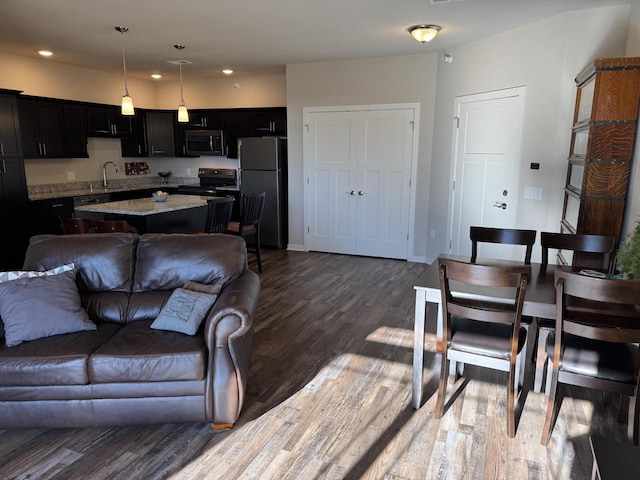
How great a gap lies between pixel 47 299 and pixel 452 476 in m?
2.35

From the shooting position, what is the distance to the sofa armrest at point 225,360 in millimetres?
2314

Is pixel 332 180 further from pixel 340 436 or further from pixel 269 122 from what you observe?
pixel 340 436

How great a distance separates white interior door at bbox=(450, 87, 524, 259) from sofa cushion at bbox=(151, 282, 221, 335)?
3.31 metres

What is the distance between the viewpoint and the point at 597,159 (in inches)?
122

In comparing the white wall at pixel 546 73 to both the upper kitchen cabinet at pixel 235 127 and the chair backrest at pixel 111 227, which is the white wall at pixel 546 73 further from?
the chair backrest at pixel 111 227

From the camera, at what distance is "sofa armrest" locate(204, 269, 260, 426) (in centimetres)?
231

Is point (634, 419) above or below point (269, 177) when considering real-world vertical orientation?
below

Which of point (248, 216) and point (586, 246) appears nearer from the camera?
point (586, 246)

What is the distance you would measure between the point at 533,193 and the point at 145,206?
13.1ft

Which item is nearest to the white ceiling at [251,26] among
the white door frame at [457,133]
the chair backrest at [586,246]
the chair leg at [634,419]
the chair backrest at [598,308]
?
the white door frame at [457,133]

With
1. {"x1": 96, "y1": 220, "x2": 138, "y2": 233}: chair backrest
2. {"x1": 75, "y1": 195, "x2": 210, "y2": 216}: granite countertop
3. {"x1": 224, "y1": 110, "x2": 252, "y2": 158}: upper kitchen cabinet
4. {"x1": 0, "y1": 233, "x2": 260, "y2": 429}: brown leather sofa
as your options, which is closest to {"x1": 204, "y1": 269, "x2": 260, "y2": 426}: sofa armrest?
{"x1": 0, "y1": 233, "x2": 260, "y2": 429}: brown leather sofa

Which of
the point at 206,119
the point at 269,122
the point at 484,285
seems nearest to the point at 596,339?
the point at 484,285

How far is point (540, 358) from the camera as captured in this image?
2.63 meters

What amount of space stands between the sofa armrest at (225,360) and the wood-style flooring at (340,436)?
0.53 ft
